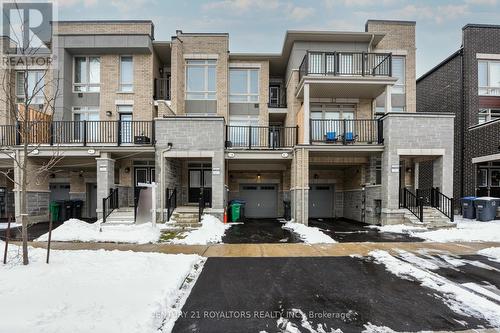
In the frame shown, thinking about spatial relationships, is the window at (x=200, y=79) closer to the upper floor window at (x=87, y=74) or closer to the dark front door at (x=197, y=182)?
the dark front door at (x=197, y=182)

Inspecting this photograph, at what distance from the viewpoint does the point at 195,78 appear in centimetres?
1591

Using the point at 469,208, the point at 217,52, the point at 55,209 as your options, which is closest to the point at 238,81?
the point at 217,52

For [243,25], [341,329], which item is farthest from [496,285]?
[243,25]

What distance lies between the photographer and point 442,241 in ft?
29.5

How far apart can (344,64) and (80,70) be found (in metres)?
14.7

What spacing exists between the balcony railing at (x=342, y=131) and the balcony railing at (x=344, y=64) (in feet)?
8.15

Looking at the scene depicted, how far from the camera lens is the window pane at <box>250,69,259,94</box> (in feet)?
53.5

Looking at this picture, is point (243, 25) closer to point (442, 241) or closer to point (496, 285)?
point (442, 241)

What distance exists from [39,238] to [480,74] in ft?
78.5

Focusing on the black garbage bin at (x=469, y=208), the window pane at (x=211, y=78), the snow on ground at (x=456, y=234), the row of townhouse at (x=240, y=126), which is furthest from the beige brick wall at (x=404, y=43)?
the window pane at (x=211, y=78)

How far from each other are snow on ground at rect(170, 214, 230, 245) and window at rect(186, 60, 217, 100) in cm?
767

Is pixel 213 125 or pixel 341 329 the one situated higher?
pixel 213 125

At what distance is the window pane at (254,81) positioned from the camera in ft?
53.5

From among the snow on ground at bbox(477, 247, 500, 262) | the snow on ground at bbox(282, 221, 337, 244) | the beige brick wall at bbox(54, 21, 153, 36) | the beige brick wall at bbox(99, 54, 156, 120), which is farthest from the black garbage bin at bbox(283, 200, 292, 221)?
the beige brick wall at bbox(54, 21, 153, 36)
